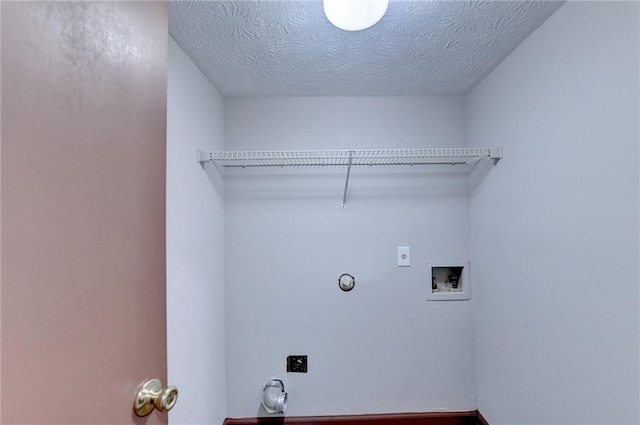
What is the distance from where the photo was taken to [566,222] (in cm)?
108

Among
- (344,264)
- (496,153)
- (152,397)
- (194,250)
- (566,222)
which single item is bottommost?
(152,397)

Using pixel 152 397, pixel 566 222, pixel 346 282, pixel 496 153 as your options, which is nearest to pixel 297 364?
pixel 346 282

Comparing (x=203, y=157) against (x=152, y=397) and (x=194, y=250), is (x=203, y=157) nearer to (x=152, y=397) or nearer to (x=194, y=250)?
(x=194, y=250)

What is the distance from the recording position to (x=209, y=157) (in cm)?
151

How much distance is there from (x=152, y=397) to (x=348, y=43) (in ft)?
4.77

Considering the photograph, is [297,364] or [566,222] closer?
[566,222]

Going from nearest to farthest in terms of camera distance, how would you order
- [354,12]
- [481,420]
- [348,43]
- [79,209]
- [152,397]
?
[79,209]
[152,397]
[354,12]
[348,43]
[481,420]

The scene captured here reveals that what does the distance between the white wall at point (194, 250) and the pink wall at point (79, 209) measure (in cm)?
60

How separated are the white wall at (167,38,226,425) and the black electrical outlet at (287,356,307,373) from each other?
1.35 ft

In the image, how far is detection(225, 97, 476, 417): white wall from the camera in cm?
180

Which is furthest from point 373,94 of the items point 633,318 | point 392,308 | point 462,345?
point 462,345

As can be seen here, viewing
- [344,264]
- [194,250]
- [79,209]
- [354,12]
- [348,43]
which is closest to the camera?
[79,209]

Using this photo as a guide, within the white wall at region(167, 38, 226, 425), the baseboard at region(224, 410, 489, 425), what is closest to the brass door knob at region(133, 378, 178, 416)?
the white wall at region(167, 38, 226, 425)

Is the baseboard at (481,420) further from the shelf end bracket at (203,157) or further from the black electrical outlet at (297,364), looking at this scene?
the shelf end bracket at (203,157)
